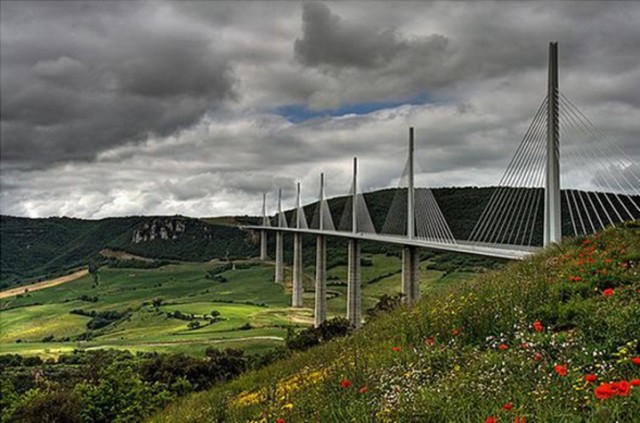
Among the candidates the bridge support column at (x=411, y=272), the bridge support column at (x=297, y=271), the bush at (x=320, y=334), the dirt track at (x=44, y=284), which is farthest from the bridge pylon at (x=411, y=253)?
the dirt track at (x=44, y=284)

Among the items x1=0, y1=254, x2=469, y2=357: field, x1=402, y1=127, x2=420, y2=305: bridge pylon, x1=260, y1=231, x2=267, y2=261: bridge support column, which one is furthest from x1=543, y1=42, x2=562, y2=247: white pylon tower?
x1=260, y1=231, x2=267, y2=261: bridge support column

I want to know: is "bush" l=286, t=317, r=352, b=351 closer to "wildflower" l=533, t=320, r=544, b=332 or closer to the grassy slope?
the grassy slope

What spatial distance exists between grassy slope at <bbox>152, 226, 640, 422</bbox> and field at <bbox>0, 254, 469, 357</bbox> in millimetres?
42359

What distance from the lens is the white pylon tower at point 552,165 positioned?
20.9 metres

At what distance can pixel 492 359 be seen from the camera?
6.58 metres

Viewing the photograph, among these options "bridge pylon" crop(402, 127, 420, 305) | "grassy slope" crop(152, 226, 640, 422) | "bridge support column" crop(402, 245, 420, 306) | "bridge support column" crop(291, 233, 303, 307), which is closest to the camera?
"grassy slope" crop(152, 226, 640, 422)

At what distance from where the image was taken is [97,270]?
19612cm

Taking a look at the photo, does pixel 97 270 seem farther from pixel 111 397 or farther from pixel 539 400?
pixel 539 400

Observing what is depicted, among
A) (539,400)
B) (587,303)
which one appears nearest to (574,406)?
(539,400)

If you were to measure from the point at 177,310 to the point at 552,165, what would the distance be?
101 m

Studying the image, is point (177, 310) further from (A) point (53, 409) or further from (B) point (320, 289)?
(A) point (53, 409)

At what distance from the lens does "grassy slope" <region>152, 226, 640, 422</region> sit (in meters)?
A: 5.18

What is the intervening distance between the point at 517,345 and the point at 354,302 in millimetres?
58301

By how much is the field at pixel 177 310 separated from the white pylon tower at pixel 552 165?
30971mm
